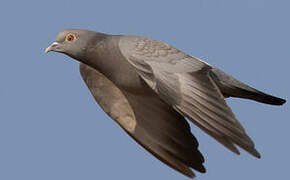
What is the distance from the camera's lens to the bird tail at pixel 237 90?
6.08m

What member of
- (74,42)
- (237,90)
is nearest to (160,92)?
(237,90)

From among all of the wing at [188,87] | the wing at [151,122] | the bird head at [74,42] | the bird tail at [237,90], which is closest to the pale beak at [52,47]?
the bird head at [74,42]

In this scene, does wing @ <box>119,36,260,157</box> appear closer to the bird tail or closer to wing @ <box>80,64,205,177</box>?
the bird tail

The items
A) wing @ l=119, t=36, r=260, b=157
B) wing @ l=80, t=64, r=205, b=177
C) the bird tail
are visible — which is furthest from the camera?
wing @ l=80, t=64, r=205, b=177

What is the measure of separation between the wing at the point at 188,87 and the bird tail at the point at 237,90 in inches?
12.4

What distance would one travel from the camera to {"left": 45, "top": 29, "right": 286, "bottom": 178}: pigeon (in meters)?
5.25

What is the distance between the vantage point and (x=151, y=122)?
6.71m

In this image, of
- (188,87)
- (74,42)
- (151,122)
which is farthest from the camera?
(151,122)

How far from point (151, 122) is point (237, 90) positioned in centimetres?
107

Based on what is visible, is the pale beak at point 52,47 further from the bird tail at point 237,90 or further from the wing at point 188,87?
the bird tail at point 237,90

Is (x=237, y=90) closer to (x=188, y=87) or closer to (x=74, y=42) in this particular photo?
(x=188, y=87)

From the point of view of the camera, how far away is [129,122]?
6.72m

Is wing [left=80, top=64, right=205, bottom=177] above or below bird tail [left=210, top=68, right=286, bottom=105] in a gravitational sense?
below

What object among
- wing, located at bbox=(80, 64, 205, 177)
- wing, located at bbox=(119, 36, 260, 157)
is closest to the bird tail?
wing, located at bbox=(119, 36, 260, 157)
